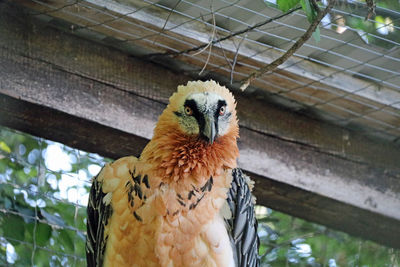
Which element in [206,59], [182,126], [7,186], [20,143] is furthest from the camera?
[20,143]

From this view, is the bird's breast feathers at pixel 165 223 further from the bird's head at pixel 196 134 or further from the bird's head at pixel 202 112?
the bird's head at pixel 202 112

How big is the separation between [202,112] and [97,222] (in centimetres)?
79

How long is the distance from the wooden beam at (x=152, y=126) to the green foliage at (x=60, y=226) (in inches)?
34.5

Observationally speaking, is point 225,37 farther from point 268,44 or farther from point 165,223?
point 165,223

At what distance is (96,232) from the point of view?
306 centimetres

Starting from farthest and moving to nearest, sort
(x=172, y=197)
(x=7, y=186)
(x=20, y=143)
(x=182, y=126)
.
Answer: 1. (x=20, y=143)
2. (x=7, y=186)
3. (x=182, y=126)
4. (x=172, y=197)

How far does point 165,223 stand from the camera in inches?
108

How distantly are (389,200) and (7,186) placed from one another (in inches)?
95.8

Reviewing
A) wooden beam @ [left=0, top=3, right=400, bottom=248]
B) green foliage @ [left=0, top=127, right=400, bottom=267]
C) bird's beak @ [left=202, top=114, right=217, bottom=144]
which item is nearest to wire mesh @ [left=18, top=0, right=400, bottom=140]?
wooden beam @ [left=0, top=3, right=400, bottom=248]

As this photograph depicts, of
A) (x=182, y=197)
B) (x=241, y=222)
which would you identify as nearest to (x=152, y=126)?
(x=182, y=197)

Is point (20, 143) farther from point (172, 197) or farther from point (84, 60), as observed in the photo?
point (172, 197)

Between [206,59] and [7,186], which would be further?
[7,186]

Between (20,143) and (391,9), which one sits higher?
(391,9)

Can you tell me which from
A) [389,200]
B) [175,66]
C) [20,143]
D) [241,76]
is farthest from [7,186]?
[389,200]
